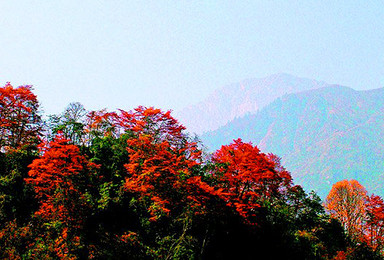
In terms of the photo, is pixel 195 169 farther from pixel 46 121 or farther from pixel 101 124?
pixel 46 121

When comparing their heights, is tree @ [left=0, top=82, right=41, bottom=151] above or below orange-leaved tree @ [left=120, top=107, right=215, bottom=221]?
above

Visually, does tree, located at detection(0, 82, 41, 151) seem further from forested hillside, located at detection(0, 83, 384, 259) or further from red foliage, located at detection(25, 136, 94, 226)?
red foliage, located at detection(25, 136, 94, 226)

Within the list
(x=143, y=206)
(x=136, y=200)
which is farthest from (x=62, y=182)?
(x=143, y=206)

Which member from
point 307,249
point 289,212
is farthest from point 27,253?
point 289,212

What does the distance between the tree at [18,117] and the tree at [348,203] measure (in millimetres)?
43921

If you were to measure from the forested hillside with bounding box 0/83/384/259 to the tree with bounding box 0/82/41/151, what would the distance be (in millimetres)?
91

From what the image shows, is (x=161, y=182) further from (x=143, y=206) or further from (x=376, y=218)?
(x=376, y=218)

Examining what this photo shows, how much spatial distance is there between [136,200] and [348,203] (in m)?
42.7

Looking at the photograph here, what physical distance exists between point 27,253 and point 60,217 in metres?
2.30

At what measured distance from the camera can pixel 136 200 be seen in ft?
61.0

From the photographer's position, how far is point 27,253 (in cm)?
1266

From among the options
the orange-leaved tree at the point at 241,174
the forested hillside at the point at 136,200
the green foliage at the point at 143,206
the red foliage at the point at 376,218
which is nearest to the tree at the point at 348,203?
the red foliage at the point at 376,218

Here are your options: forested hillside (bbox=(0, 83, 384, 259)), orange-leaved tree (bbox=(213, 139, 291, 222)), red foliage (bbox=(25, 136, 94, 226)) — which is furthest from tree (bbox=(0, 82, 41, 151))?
orange-leaved tree (bbox=(213, 139, 291, 222))

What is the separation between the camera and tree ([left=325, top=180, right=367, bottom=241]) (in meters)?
46.3
